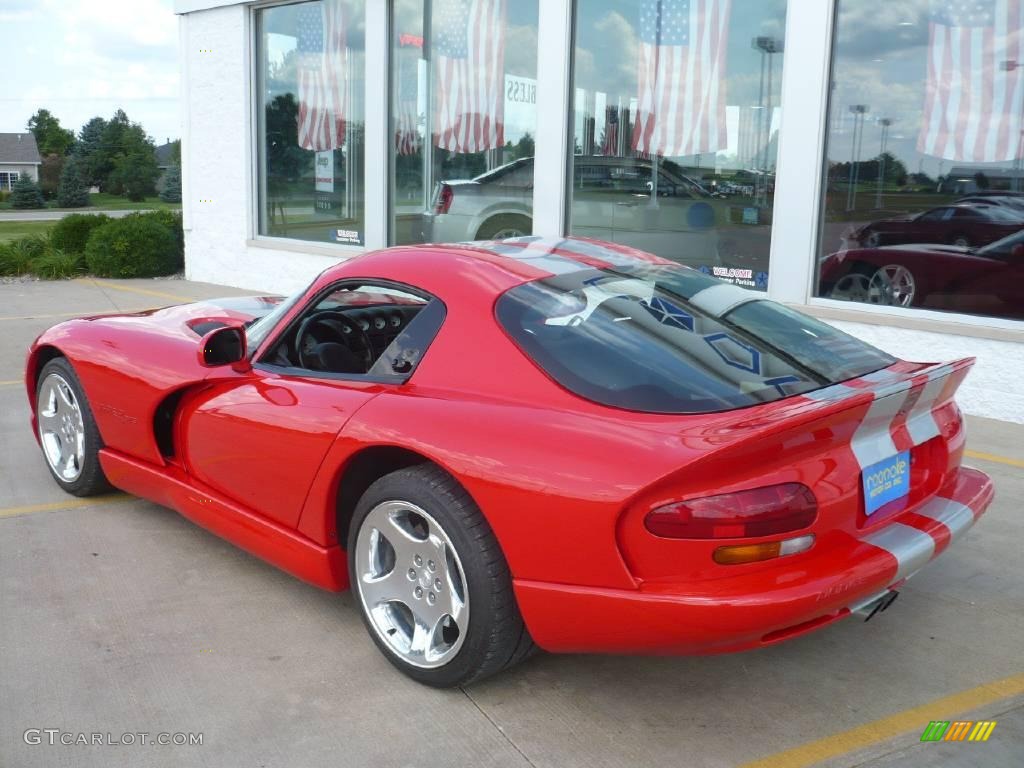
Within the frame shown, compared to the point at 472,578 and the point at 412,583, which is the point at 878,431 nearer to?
the point at 472,578

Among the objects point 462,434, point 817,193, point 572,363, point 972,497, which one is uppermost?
point 817,193

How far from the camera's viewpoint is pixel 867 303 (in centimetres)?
756

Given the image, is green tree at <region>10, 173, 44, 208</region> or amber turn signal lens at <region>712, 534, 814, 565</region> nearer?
amber turn signal lens at <region>712, 534, 814, 565</region>

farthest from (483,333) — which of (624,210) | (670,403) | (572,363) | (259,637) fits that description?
(624,210)

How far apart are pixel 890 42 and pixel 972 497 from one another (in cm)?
499

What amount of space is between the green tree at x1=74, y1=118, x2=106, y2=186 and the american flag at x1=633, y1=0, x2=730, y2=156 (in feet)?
228

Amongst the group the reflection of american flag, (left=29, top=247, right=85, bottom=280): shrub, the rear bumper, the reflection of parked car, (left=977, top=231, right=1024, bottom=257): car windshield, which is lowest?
(left=29, top=247, right=85, bottom=280): shrub

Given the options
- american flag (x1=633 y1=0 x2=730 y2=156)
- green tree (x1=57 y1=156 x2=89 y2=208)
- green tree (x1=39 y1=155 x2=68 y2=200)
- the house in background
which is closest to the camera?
american flag (x1=633 y1=0 x2=730 y2=156)

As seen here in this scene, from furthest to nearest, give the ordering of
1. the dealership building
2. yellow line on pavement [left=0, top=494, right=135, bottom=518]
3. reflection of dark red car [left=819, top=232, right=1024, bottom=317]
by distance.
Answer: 1. the dealership building
2. reflection of dark red car [left=819, top=232, right=1024, bottom=317]
3. yellow line on pavement [left=0, top=494, right=135, bottom=518]

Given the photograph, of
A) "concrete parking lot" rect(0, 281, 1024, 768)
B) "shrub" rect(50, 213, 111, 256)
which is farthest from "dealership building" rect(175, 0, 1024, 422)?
"concrete parking lot" rect(0, 281, 1024, 768)

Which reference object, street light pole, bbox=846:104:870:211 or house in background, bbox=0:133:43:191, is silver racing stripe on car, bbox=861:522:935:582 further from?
house in background, bbox=0:133:43:191

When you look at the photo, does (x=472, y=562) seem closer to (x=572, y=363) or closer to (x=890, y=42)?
(x=572, y=363)

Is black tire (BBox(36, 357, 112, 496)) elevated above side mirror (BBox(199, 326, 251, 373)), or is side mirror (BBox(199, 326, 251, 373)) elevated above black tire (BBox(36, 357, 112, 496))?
side mirror (BBox(199, 326, 251, 373))

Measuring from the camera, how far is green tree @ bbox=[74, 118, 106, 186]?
7781 cm
